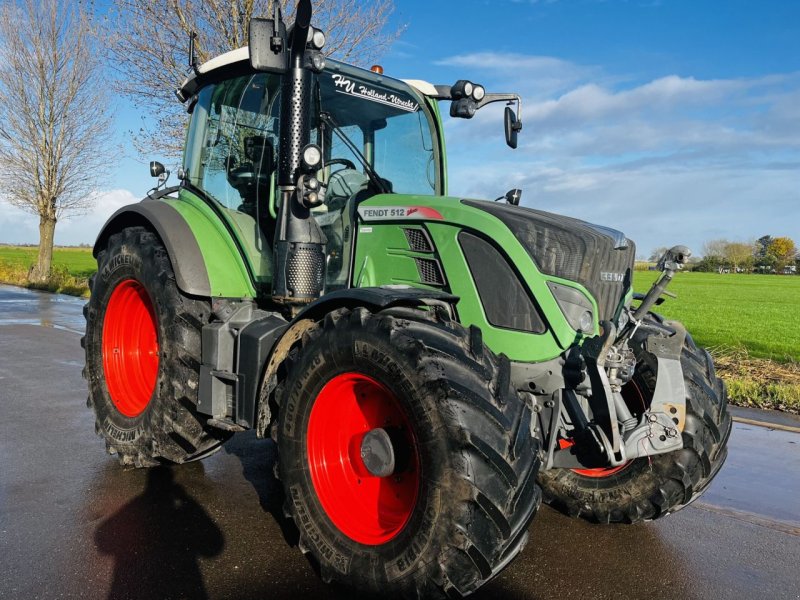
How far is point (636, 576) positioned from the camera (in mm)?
3227

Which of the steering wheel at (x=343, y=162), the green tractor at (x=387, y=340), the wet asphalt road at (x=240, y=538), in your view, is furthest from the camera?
the steering wheel at (x=343, y=162)

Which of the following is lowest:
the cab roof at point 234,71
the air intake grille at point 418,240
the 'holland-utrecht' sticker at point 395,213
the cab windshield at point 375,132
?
the air intake grille at point 418,240

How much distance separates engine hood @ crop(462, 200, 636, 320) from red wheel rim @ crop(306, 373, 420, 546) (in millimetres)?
1013

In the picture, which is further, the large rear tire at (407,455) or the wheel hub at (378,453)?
the wheel hub at (378,453)

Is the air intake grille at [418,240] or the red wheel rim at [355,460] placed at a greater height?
the air intake grille at [418,240]

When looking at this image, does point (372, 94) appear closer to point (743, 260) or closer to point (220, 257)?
point (220, 257)

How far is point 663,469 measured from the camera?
347cm

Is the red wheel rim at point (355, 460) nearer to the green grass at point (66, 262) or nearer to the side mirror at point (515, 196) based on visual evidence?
the side mirror at point (515, 196)

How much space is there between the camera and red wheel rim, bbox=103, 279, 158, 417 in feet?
15.9

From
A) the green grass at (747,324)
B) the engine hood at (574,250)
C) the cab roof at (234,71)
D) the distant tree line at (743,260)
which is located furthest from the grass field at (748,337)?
the distant tree line at (743,260)

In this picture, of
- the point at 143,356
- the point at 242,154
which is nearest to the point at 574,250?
the point at 242,154

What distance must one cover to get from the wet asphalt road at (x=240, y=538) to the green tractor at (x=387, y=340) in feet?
0.77

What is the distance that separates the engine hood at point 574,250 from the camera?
3.21m

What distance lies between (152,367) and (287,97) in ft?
7.76
